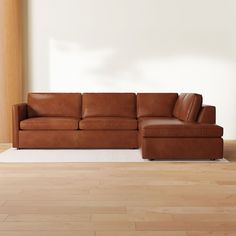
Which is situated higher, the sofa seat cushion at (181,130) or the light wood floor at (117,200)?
the sofa seat cushion at (181,130)

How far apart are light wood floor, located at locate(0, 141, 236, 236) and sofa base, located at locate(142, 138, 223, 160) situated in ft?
1.02

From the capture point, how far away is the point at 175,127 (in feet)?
14.7

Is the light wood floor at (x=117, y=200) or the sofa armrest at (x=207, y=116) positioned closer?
the light wood floor at (x=117, y=200)

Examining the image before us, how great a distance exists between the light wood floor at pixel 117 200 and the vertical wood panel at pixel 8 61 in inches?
84.9

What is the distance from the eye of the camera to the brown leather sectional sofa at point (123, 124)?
449cm

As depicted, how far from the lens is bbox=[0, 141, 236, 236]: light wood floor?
7.45ft

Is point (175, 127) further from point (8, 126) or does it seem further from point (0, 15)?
point (0, 15)

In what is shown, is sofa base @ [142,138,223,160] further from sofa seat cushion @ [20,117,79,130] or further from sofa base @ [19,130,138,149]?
sofa seat cushion @ [20,117,79,130]

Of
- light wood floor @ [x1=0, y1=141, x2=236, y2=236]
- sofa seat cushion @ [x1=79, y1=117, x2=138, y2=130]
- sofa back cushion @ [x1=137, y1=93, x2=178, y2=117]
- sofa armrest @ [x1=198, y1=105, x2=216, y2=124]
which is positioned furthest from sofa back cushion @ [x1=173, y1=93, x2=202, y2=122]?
light wood floor @ [x1=0, y1=141, x2=236, y2=236]

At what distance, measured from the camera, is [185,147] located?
14.8 ft

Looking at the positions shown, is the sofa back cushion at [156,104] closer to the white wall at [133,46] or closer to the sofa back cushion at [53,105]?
the white wall at [133,46]

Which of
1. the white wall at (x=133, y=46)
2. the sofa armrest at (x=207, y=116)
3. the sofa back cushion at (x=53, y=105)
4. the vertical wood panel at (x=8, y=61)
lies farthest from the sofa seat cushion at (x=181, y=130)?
the vertical wood panel at (x=8, y=61)

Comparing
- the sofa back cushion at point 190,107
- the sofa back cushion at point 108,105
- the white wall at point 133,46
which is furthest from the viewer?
the white wall at point 133,46

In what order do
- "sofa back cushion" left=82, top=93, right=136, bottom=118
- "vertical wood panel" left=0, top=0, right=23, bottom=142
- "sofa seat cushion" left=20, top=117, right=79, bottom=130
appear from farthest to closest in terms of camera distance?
"vertical wood panel" left=0, top=0, right=23, bottom=142, "sofa back cushion" left=82, top=93, right=136, bottom=118, "sofa seat cushion" left=20, top=117, right=79, bottom=130
